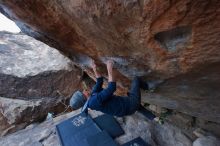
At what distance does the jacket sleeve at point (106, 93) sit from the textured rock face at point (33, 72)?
10.7 feet

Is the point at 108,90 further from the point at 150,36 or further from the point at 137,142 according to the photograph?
the point at 137,142

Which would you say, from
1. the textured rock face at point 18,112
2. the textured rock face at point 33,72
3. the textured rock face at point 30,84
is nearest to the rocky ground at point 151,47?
the textured rock face at point 18,112

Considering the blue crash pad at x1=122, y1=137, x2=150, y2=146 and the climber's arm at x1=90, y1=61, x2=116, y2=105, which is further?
the blue crash pad at x1=122, y1=137, x2=150, y2=146

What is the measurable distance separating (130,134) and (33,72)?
3.02 metres

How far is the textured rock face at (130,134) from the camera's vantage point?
347cm

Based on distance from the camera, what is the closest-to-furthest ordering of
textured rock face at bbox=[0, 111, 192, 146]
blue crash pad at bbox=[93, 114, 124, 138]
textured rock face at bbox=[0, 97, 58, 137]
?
textured rock face at bbox=[0, 111, 192, 146], blue crash pad at bbox=[93, 114, 124, 138], textured rock face at bbox=[0, 97, 58, 137]

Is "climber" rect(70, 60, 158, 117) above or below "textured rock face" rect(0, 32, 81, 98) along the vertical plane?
below

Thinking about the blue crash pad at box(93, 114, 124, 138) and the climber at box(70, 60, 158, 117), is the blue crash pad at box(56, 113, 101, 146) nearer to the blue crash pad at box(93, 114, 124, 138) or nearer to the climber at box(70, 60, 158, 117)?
the blue crash pad at box(93, 114, 124, 138)

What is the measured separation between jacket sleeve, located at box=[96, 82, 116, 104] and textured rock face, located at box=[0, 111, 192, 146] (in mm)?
1233

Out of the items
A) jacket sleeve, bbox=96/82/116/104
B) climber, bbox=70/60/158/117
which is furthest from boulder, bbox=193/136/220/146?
jacket sleeve, bbox=96/82/116/104

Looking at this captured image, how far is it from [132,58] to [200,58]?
2.49ft

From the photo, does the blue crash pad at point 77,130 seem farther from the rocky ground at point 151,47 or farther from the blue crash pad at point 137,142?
the blue crash pad at point 137,142

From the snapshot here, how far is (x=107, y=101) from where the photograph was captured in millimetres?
2924

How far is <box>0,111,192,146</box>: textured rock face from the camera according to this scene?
347cm
